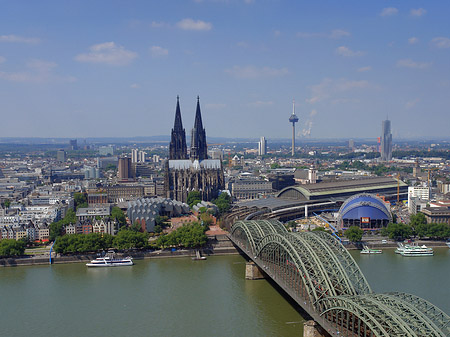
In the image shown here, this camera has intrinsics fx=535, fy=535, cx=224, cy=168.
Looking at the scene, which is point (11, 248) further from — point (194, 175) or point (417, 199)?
point (417, 199)

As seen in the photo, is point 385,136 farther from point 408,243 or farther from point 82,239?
point 82,239

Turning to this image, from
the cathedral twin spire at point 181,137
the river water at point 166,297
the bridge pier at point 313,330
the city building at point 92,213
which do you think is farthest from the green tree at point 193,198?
the bridge pier at point 313,330

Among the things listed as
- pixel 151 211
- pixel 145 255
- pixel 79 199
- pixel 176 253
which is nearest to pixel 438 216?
pixel 176 253

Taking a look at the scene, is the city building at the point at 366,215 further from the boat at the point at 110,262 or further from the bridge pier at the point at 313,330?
the bridge pier at the point at 313,330

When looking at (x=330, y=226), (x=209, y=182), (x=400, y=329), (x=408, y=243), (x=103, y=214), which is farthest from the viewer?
(x=209, y=182)

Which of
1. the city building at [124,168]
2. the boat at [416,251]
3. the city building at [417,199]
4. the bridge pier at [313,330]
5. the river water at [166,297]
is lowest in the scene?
the river water at [166,297]

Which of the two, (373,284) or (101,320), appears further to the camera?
(373,284)

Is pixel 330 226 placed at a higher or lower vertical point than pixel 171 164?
lower

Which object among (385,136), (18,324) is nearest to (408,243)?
(18,324)
